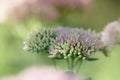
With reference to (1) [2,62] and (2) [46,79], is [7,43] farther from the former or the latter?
(2) [46,79]

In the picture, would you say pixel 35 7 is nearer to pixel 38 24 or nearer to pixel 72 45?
pixel 38 24

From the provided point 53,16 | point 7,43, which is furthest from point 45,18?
point 7,43

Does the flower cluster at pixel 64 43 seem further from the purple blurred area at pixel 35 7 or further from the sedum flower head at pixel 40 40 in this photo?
the purple blurred area at pixel 35 7

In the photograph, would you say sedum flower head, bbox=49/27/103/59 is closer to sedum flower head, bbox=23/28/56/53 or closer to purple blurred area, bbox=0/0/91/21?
sedum flower head, bbox=23/28/56/53

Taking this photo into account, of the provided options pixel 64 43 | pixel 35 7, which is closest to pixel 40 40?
pixel 64 43

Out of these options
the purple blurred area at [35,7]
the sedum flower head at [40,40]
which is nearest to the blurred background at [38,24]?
the purple blurred area at [35,7]

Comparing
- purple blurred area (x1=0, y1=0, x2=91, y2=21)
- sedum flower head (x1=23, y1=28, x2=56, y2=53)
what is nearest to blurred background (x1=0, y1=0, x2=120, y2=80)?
purple blurred area (x1=0, y1=0, x2=91, y2=21)

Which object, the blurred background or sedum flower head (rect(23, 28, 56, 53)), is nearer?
sedum flower head (rect(23, 28, 56, 53))

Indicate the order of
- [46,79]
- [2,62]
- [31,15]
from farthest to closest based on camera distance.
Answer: [2,62]
[31,15]
[46,79]

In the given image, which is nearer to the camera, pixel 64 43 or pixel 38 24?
pixel 64 43
